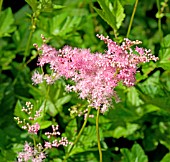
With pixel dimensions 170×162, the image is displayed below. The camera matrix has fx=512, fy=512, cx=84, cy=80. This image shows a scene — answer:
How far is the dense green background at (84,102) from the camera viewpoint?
74.8 inches

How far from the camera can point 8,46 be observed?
2553 mm

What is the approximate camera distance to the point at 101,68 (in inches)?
58.6

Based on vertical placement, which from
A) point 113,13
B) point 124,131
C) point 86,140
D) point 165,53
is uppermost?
point 113,13

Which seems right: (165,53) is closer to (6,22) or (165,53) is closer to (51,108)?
(51,108)

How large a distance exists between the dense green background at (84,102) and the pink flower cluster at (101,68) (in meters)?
0.20

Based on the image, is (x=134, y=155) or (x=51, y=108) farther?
(x=51, y=108)

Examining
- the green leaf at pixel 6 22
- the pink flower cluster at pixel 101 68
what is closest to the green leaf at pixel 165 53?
the pink flower cluster at pixel 101 68

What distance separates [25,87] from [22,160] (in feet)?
2.44

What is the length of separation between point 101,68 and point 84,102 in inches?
25.4

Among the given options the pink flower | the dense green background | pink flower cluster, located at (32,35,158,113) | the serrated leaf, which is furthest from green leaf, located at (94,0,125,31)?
the serrated leaf

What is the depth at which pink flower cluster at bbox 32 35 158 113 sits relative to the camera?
147 cm

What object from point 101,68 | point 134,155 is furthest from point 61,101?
point 101,68

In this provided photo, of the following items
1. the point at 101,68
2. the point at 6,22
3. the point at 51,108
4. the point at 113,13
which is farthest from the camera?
the point at 6,22

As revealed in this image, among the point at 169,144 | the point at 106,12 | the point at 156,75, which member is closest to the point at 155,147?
the point at 169,144
